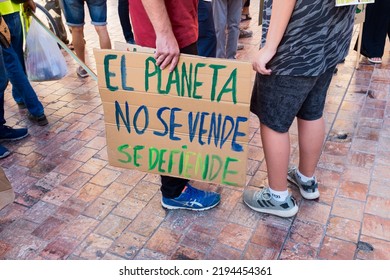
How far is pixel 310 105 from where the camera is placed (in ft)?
6.64

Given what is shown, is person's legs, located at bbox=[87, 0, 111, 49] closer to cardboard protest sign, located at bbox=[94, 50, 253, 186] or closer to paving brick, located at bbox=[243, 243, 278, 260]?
cardboard protest sign, located at bbox=[94, 50, 253, 186]

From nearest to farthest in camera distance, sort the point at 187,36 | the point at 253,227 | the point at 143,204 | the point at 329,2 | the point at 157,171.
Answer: the point at 329,2 → the point at 187,36 → the point at 157,171 → the point at 253,227 → the point at 143,204

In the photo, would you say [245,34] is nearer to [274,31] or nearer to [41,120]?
[41,120]

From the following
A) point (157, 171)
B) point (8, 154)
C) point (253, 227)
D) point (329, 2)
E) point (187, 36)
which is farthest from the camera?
point (8, 154)

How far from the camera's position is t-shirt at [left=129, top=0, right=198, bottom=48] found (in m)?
1.76

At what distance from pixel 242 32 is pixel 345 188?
3.28m

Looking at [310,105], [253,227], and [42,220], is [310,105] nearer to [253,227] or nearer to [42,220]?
[253,227]

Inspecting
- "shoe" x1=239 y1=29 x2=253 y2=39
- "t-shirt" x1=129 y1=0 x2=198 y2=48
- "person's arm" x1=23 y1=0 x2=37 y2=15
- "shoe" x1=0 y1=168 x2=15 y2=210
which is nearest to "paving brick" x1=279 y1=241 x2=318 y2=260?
"t-shirt" x1=129 y1=0 x2=198 y2=48

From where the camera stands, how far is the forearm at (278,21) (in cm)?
163

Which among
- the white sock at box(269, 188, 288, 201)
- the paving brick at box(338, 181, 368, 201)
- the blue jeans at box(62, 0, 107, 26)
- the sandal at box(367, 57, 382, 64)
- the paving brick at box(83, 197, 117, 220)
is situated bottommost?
the paving brick at box(83, 197, 117, 220)

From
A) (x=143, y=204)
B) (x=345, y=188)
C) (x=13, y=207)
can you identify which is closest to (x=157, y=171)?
(x=143, y=204)

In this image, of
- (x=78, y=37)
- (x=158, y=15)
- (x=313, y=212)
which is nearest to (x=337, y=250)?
(x=313, y=212)

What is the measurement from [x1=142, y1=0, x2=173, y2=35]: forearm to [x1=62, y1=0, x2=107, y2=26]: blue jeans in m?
2.38

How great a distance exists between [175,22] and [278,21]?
0.46m
